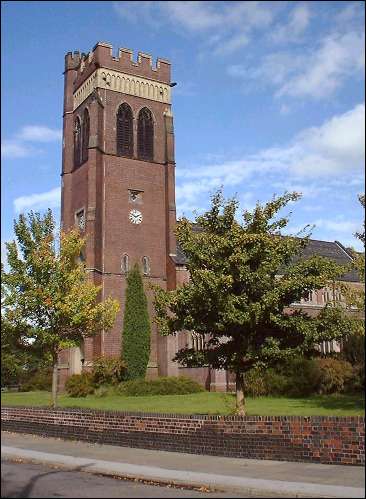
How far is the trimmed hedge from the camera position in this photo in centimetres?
3225

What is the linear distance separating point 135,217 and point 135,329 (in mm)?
9401

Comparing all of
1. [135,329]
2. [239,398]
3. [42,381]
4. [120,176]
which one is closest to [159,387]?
[135,329]

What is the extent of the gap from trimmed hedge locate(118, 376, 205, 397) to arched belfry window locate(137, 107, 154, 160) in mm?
19062

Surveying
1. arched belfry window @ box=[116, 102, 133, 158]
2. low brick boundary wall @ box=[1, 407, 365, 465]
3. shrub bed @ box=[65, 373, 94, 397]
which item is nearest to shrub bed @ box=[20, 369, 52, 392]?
shrub bed @ box=[65, 373, 94, 397]

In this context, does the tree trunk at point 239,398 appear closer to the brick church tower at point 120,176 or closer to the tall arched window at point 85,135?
the brick church tower at point 120,176

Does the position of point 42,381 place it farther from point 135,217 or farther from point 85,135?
point 85,135

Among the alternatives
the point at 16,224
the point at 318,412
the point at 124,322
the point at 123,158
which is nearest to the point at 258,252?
the point at 318,412

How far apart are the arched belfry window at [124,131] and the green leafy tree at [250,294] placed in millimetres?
30155

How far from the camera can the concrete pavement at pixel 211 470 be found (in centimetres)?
874

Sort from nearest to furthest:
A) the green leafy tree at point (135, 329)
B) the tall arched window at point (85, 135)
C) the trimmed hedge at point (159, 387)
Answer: the trimmed hedge at point (159, 387)
the green leafy tree at point (135, 329)
the tall arched window at point (85, 135)

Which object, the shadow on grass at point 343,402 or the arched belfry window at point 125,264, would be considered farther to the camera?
the arched belfry window at point 125,264

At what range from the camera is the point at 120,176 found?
43.7 meters

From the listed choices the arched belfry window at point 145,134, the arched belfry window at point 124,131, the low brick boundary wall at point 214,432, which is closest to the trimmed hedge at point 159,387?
the low brick boundary wall at point 214,432

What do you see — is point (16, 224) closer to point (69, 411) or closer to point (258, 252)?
point (69, 411)
